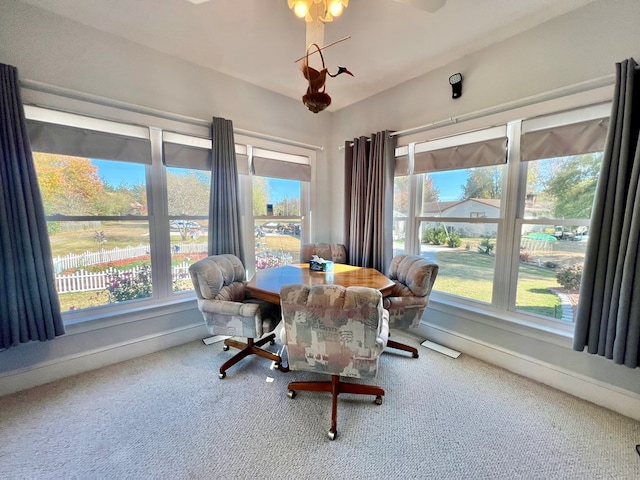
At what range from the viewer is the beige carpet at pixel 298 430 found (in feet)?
4.28

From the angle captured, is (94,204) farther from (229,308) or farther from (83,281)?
(229,308)

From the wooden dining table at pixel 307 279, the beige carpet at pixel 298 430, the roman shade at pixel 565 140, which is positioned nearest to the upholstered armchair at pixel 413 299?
the wooden dining table at pixel 307 279

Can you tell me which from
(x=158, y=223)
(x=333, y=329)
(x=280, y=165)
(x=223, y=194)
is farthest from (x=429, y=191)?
(x=158, y=223)

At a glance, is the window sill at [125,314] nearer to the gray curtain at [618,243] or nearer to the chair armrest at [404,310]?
the chair armrest at [404,310]

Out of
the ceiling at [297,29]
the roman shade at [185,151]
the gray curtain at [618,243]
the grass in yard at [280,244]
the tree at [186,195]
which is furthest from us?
the grass in yard at [280,244]

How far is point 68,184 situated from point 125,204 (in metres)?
0.39

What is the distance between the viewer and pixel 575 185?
1.92 meters

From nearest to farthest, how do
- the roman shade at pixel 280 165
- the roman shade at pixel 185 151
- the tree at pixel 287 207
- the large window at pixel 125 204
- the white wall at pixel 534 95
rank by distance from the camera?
the white wall at pixel 534 95, the large window at pixel 125 204, the roman shade at pixel 185 151, the roman shade at pixel 280 165, the tree at pixel 287 207

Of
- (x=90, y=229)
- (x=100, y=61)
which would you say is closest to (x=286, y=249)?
(x=90, y=229)

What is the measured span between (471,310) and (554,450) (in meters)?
1.09

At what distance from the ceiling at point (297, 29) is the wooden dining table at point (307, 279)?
6.48 feet

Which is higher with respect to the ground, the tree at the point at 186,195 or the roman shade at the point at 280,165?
the roman shade at the point at 280,165

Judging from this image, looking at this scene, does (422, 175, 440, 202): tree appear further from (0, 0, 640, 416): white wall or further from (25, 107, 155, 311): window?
(25, 107, 155, 311): window

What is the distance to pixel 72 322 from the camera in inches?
80.3
